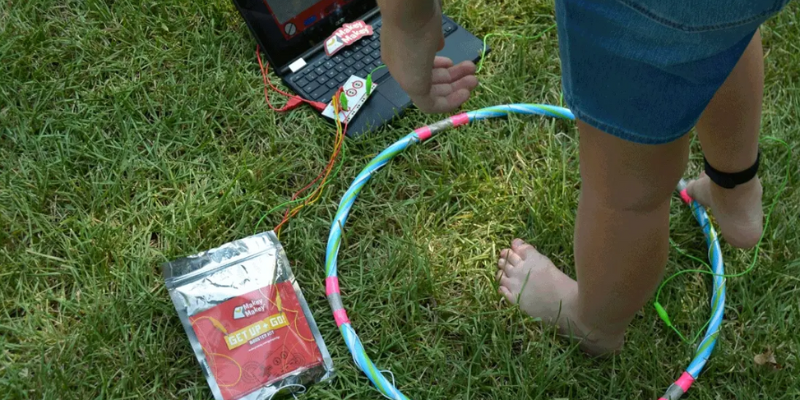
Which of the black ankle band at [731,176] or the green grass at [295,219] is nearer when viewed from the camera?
the black ankle band at [731,176]

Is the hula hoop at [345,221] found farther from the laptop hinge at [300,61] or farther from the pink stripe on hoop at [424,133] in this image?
the laptop hinge at [300,61]

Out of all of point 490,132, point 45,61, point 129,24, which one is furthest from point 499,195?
point 45,61

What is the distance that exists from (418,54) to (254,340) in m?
0.78

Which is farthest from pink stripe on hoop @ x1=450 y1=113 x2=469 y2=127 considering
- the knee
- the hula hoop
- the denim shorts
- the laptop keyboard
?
the denim shorts

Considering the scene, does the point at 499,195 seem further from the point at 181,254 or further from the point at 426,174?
the point at 181,254

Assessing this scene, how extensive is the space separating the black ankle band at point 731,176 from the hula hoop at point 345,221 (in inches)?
9.6

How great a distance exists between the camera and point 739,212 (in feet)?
5.00

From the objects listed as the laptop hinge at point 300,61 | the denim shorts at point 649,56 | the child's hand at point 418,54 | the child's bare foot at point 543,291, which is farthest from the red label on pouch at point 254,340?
the denim shorts at point 649,56

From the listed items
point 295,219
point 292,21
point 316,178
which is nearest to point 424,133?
point 316,178

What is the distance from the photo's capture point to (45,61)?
207 cm

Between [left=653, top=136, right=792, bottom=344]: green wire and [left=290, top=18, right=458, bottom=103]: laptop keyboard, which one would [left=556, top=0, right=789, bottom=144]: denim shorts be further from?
[left=290, top=18, right=458, bottom=103]: laptop keyboard

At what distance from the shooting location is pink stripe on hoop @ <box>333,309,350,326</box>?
5.19ft

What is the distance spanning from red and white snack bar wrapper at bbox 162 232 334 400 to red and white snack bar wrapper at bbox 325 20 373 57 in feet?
2.29

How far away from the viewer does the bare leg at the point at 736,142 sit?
1262mm
